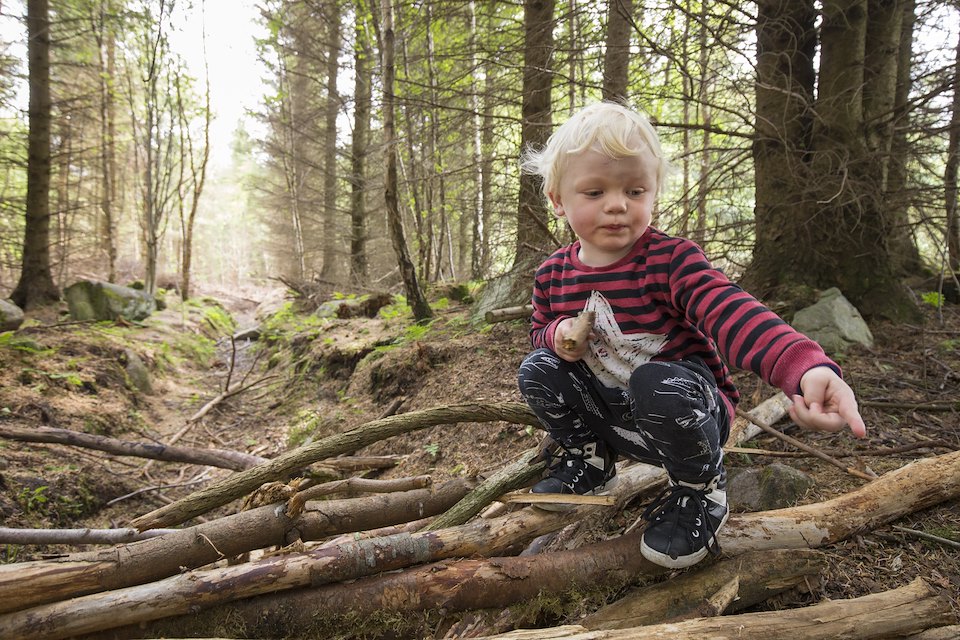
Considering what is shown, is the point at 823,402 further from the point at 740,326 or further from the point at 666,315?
the point at 666,315

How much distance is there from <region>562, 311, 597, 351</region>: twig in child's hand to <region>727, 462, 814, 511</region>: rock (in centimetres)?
125

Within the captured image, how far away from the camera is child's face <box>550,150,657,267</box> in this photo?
1.70 meters

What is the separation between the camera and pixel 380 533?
2535mm

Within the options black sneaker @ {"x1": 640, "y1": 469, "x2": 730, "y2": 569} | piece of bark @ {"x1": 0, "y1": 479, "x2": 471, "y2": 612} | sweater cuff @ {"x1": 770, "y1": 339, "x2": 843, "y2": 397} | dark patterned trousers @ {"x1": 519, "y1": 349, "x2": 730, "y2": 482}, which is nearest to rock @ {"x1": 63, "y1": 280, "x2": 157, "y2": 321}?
piece of bark @ {"x1": 0, "y1": 479, "x2": 471, "y2": 612}

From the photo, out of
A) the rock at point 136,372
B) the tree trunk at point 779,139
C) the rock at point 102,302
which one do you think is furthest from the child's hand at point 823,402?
the rock at point 102,302

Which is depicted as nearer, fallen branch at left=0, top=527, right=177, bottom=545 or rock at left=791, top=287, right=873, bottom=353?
fallen branch at left=0, top=527, right=177, bottom=545

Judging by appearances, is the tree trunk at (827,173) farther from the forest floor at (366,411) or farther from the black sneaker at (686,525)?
the black sneaker at (686,525)

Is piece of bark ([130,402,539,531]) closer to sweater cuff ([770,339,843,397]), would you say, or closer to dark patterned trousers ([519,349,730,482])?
dark patterned trousers ([519,349,730,482])

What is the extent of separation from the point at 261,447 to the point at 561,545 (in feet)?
12.9

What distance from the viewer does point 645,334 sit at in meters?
1.84

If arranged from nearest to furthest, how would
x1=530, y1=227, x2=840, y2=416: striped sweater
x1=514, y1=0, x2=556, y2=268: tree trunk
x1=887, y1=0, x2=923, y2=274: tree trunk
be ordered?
x1=530, y1=227, x2=840, y2=416: striped sweater → x1=887, y1=0, x2=923, y2=274: tree trunk → x1=514, y1=0, x2=556, y2=268: tree trunk

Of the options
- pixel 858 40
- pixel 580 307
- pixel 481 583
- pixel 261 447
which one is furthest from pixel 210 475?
pixel 858 40

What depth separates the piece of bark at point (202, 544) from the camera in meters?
1.49

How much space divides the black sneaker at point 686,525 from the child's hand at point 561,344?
1.95ft
